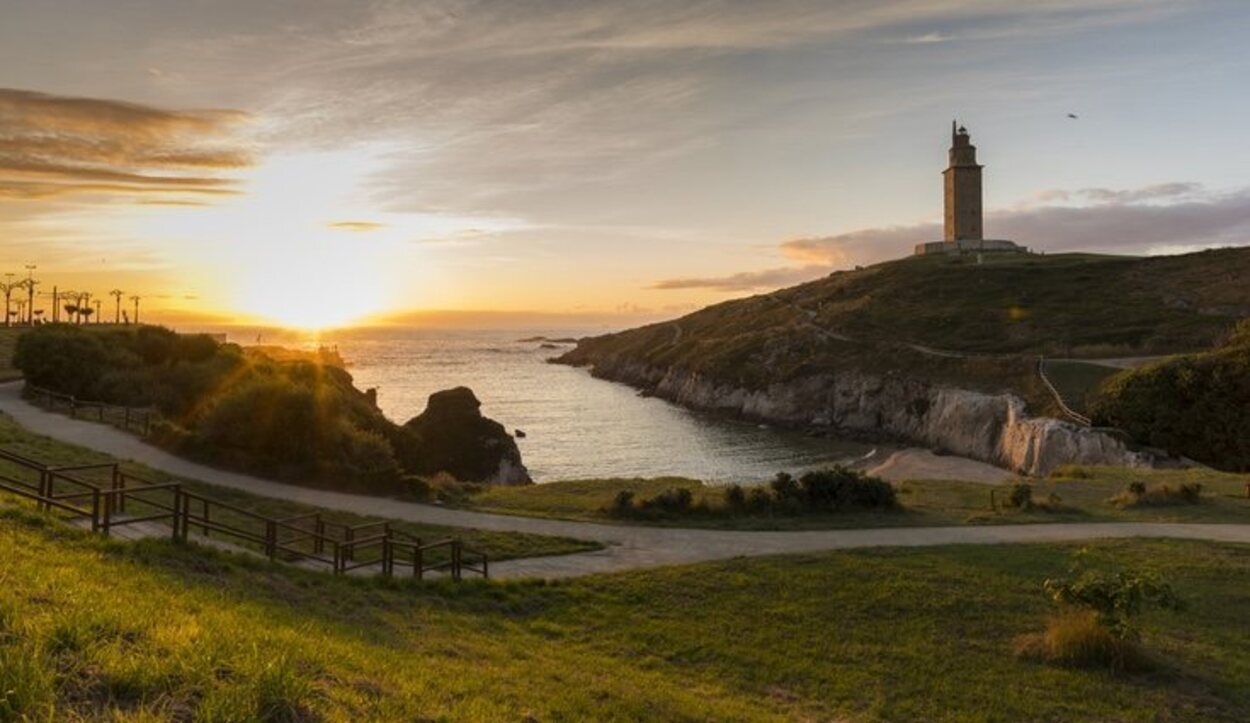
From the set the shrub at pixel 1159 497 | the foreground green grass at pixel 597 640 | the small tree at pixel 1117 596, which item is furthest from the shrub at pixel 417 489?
the shrub at pixel 1159 497

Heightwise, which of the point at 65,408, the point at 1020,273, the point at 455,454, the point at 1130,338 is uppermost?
the point at 1020,273

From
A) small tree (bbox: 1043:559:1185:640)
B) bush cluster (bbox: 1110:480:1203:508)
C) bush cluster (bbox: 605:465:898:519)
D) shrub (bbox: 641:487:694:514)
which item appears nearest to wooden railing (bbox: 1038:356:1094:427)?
bush cluster (bbox: 1110:480:1203:508)

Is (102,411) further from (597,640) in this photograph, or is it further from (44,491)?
(597,640)

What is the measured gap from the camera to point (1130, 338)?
77.2m

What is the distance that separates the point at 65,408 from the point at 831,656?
36.0 meters

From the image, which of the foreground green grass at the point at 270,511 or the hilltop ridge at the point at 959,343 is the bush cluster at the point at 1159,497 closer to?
the foreground green grass at the point at 270,511

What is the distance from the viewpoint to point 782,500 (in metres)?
23.7

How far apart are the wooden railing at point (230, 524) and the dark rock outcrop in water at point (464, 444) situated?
2595 centimetres

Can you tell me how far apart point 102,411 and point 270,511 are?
56.8ft

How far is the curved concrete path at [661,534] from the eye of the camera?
59.0ft

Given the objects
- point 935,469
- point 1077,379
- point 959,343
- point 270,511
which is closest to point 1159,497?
point 270,511

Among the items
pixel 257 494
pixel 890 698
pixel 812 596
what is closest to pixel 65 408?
pixel 257 494

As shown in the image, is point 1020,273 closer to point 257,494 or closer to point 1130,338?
point 1130,338

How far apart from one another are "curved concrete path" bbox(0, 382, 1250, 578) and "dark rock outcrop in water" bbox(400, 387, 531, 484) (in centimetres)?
2173
